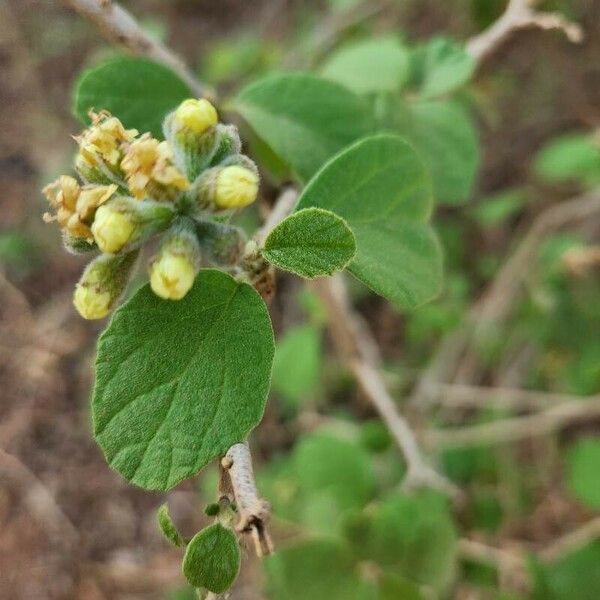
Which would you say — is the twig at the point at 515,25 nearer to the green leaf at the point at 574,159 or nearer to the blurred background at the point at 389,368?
the blurred background at the point at 389,368

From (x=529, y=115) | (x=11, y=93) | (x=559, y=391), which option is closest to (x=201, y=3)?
(x=11, y=93)

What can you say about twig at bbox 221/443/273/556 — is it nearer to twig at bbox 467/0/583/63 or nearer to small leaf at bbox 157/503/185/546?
small leaf at bbox 157/503/185/546

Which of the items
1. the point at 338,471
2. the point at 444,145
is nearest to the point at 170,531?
the point at 444,145

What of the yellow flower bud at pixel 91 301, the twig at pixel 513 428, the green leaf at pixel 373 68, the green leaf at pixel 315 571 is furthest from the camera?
the twig at pixel 513 428

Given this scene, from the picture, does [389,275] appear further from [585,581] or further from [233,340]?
[585,581]

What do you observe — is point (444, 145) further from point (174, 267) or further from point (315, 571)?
point (315, 571)

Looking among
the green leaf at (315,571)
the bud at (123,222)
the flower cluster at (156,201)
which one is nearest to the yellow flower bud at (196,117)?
the flower cluster at (156,201)

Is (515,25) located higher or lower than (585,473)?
higher

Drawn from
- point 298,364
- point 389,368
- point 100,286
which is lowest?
point 389,368
